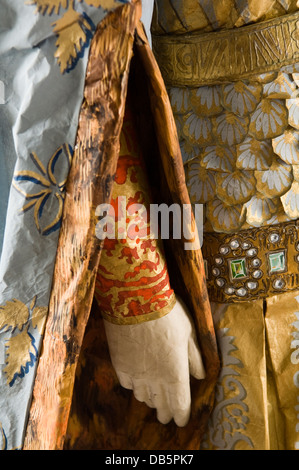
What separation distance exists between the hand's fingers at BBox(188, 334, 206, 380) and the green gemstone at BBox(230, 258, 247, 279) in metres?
0.10

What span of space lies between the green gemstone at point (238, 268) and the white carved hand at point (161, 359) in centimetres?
8

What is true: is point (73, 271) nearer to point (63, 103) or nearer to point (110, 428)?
point (63, 103)

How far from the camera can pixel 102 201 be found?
0.62 meters

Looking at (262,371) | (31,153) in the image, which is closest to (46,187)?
(31,153)

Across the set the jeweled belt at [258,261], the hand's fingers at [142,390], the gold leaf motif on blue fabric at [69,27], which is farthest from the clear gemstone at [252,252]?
the gold leaf motif on blue fabric at [69,27]

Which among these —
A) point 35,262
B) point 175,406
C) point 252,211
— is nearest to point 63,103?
point 35,262

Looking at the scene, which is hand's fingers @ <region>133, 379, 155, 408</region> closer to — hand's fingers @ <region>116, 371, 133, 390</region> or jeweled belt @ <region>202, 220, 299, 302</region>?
hand's fingers @ <region>116, 371, 133, 390</region>

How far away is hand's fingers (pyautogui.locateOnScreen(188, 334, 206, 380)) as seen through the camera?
770mm

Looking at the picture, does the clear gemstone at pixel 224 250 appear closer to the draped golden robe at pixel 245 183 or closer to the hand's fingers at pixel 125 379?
the draped golden robe at pixel 245 183

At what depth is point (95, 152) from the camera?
612mm

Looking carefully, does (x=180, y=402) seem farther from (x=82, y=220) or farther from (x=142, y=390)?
(x=82, y=220)

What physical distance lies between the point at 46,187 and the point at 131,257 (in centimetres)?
13

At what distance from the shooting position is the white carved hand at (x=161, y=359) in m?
0.73

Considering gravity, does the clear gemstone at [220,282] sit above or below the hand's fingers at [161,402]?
above
